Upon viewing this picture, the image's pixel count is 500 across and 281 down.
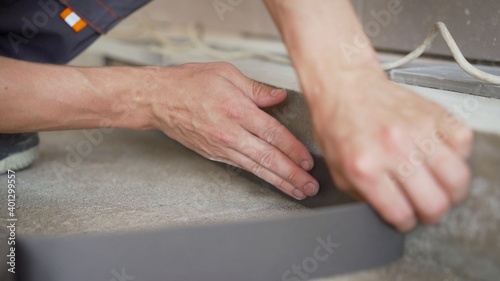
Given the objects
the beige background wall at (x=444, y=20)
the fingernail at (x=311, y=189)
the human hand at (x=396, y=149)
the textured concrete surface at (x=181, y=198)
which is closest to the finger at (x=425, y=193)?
the human hand at (x=396, y=149)

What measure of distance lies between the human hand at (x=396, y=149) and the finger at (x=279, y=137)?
0.30m

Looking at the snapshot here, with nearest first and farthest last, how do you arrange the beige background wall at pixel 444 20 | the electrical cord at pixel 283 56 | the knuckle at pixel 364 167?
the knuckle at pixel 364 167, the electrical cord at pixel 283 56, the beige background wall at pixel 444 20

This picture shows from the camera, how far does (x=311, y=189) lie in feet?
3.01

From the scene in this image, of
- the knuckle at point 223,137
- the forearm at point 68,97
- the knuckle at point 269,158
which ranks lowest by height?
the knuckle at point 269,158

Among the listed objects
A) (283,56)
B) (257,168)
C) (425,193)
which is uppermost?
(425,193)

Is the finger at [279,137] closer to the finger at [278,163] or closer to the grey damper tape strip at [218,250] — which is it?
the finger at [278,163]

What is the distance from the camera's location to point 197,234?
0.65 meters

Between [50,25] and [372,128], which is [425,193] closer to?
[372,128]

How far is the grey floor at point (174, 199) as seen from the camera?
682 mm

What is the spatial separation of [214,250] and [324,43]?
0.27 metres

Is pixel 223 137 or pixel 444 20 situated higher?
pixel 223 137

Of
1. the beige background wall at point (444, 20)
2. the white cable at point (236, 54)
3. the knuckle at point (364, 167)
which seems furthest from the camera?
the white cable at point (236, 54)

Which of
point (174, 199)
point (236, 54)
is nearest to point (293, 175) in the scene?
point (174, 199)

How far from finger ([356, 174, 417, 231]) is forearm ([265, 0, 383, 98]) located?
0.11 m
